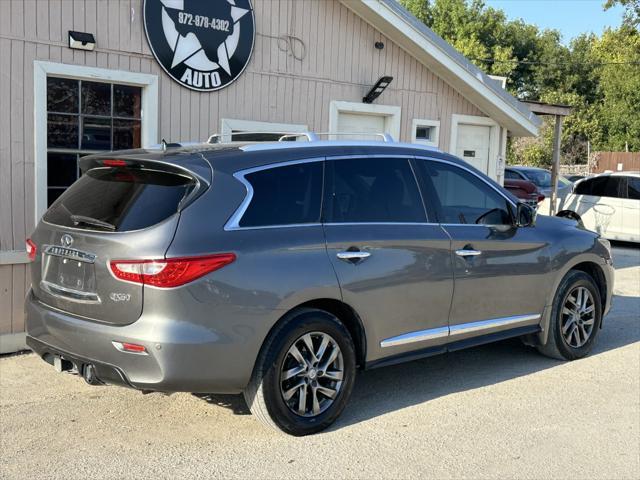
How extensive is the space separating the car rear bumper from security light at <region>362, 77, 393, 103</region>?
5.38 meters

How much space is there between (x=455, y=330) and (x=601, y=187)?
1146 centimetres

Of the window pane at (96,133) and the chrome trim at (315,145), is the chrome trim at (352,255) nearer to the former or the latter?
the chrome trim at (315,145)

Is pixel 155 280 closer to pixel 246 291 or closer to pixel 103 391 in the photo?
pixel 246 291

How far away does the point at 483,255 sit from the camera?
5.35m

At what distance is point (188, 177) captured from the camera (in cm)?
409

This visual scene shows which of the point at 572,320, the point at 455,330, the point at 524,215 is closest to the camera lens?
the point at 455,330

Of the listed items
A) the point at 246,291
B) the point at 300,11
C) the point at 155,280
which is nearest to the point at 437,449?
the point at 246,291

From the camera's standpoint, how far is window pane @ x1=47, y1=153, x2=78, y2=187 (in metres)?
6.64

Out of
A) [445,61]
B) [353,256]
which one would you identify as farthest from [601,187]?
[353,256]

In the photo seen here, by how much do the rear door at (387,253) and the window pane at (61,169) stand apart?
3.24 meters

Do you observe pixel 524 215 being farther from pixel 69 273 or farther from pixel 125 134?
pixel 125 134

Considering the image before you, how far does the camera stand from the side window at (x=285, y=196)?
424 centimetres

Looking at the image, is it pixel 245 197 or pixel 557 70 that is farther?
pixel 557 70

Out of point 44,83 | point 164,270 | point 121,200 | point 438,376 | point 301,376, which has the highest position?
point 44,83
